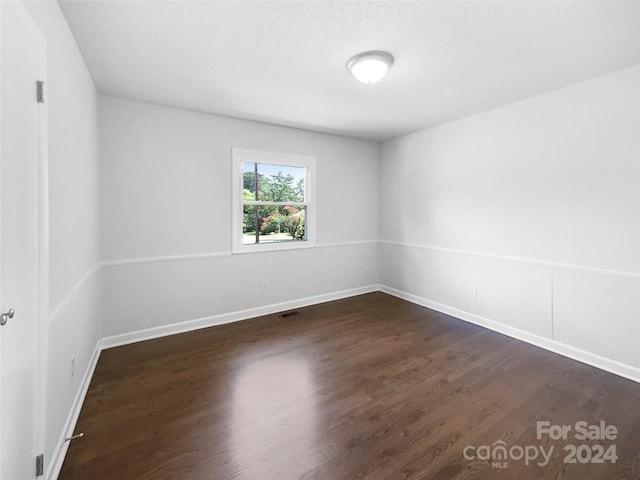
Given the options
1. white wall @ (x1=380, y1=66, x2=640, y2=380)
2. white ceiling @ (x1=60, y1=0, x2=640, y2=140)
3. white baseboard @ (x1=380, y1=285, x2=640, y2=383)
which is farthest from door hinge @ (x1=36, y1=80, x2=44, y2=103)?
white baseboard @ (x1=380, y1=285, x2=640, y2=383)

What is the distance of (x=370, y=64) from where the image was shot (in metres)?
2.09

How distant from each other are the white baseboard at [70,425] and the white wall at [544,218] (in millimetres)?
3832

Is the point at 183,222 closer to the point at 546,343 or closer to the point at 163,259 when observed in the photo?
the point at 163,259

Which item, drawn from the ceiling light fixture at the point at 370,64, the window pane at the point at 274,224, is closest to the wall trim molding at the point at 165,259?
the window pane at the point at 274,224

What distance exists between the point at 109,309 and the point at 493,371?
12.1 feet

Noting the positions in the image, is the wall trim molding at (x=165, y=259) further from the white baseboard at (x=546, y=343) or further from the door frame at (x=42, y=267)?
the white baseboard at (x=546, y=343)

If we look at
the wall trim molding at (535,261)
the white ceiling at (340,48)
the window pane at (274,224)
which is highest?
the white ceiling at (340,48)

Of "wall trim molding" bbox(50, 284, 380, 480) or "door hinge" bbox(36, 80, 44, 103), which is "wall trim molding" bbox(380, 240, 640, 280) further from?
"door hinge" bbox(36, 80, 44, 103)

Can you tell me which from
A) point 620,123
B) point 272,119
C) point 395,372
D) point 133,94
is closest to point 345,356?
point 395,372

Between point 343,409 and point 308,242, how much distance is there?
2.49 m

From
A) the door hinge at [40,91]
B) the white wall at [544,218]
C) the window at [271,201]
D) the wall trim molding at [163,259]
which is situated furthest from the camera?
the window at [271,201]

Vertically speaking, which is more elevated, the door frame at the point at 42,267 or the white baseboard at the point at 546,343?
the door frame at the point at 42,267

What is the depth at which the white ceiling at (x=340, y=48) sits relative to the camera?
5.46ft

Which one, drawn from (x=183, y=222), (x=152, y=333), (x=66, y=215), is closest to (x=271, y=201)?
(x=183, y=222)
